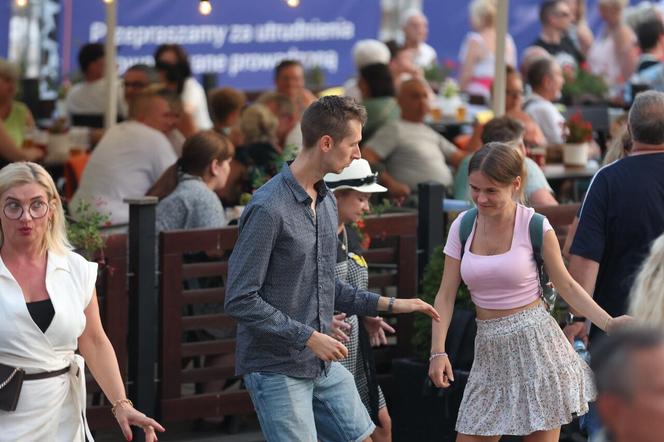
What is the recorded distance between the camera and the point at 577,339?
263 inches

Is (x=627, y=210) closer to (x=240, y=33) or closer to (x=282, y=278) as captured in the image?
(x=282, y=278)

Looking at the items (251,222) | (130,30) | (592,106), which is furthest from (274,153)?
(130,30)

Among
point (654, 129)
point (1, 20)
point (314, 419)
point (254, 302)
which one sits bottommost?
point (314, 419)

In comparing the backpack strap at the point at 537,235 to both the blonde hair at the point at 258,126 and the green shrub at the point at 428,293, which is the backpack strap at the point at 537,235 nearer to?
the green shrub at the point at 428,293

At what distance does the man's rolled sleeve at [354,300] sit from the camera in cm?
545

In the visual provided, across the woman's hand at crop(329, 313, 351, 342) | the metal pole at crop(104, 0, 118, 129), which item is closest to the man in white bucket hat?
the woman's hand at crop(329, 313, 351, 342)

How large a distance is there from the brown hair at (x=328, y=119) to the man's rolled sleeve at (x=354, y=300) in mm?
656

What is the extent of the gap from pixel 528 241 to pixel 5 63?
7.58 m

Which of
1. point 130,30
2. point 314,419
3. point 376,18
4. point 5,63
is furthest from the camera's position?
point 376,18

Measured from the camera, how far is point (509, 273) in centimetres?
564

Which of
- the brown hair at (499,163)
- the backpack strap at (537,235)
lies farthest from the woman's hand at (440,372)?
the brown hair at (499,163)

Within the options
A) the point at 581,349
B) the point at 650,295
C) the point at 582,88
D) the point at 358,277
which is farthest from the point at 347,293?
the point at 582,88

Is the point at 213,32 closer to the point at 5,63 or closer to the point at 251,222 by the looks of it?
the point at 5,63

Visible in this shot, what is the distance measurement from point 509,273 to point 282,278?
3.33 feet
